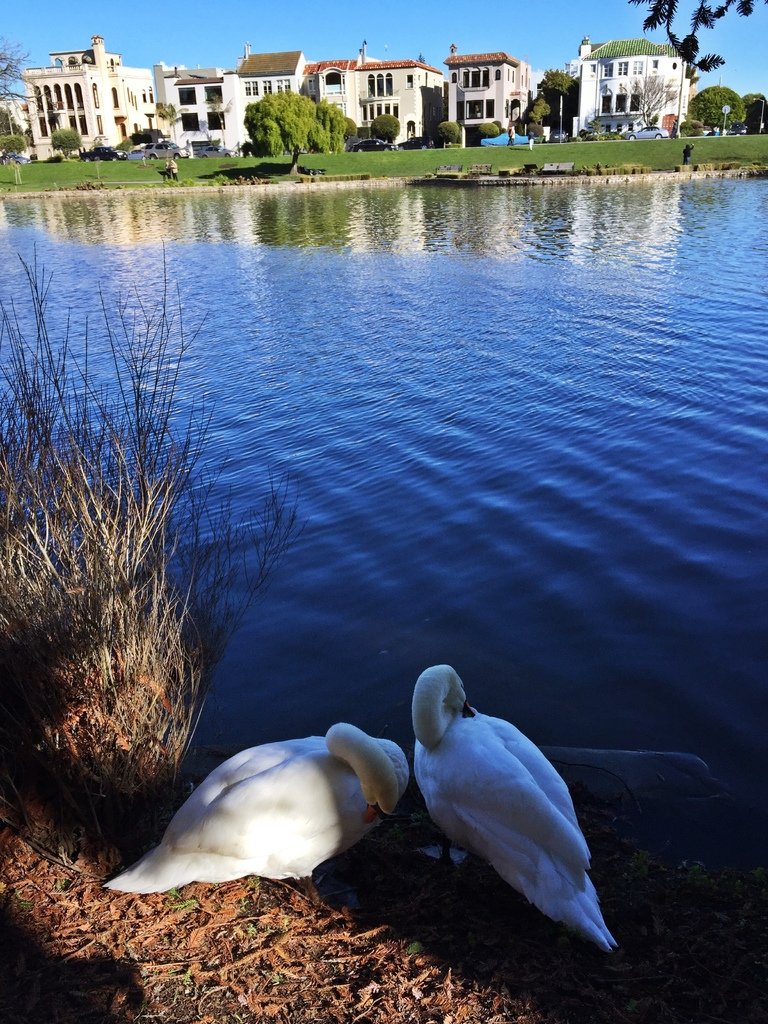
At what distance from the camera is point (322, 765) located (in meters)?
3.90

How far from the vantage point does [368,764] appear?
12.7 ft

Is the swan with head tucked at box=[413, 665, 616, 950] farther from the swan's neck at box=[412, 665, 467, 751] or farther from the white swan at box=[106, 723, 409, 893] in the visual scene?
the white swan at box=[106, 723, 409, 893]

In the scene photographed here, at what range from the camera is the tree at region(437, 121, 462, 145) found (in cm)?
8794

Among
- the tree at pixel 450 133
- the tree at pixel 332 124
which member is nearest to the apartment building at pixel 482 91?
the tree at pixel 450 133

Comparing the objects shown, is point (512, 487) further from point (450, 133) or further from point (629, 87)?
point (629, 87)

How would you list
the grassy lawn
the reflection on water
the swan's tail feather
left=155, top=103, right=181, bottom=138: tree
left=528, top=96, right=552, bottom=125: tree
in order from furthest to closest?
left=155, top=103, right=181, bottom=138: tree → left=528, top=96, right=552, bottom=125: tree → the grassy lawn → the reflection on water → the swan's tail feather

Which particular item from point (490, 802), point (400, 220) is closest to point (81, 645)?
point (490, 802)

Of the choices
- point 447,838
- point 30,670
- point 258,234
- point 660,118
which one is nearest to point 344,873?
point 447,838

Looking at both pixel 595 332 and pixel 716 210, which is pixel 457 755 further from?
pixel 716 210

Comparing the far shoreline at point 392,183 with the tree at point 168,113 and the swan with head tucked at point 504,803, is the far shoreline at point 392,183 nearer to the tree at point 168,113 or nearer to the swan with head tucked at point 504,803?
the tree at point 168,113

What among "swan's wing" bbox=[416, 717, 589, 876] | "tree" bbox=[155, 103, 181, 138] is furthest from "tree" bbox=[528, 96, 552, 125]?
"swan's wing" bbox=[416, 717, 589, 876]

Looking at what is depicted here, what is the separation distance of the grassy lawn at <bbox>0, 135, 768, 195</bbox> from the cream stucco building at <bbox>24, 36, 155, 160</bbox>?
27.5 meters

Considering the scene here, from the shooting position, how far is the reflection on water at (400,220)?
30.0m

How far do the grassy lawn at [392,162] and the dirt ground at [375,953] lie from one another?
66.5m
